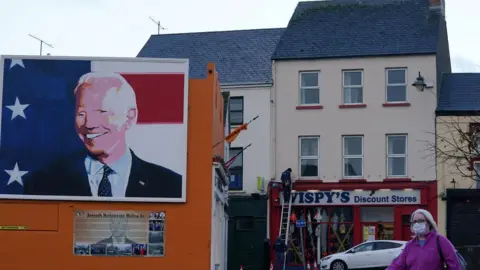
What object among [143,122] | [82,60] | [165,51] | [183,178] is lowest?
[183,178]

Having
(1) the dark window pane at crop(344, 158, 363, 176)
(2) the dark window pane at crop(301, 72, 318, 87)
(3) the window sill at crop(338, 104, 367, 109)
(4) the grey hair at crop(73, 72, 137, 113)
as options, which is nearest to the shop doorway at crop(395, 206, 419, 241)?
(1) the dark window pane at crop(344, 158, 363, 176)

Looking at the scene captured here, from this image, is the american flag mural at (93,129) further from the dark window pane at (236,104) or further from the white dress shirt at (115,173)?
the dark window pane at (236,104)

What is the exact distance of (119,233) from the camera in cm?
2459

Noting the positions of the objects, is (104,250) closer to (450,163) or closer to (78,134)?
(78,134)

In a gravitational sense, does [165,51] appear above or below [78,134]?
above

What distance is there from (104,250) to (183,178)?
9.66 ft

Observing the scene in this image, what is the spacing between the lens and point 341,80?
39688 mm

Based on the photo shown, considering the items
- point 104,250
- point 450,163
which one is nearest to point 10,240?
point 104,250

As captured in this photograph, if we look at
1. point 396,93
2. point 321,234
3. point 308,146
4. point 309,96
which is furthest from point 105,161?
point 396,93

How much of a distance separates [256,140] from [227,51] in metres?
5.78

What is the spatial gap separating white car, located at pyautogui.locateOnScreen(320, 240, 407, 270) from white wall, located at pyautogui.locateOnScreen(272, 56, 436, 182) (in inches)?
225

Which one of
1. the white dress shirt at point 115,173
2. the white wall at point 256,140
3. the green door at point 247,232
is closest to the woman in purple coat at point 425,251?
the white dress shirt at point 115,173

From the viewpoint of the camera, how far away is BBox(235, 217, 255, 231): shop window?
132 ft

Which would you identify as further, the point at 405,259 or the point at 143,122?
the point at 143,122
